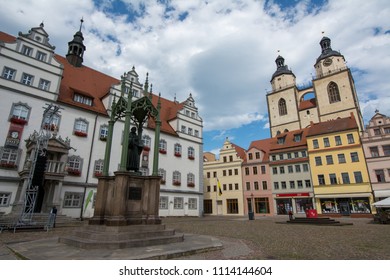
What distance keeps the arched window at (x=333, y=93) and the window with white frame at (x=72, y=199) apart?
5084 centimetres

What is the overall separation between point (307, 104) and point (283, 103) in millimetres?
5544

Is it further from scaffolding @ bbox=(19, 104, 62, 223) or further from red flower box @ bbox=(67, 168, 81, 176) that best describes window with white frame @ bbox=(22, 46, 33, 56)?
red flower box @ bbox=(67, 168, 81, 176)

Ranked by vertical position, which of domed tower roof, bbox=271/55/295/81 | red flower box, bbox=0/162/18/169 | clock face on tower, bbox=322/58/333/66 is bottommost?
red flower box, bbox=0/162/18/169

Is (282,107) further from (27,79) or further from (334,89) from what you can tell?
(27,79)

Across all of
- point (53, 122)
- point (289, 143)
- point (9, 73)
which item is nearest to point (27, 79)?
point (9, 73)

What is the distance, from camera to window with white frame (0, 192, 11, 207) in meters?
17.8

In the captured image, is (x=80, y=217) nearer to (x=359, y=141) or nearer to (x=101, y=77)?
(x=101, y=77)

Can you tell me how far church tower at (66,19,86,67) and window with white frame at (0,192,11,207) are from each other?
1812 centimetres

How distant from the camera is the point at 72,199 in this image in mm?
21312

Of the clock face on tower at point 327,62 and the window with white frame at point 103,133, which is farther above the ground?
the clock face on tower at point 327,62

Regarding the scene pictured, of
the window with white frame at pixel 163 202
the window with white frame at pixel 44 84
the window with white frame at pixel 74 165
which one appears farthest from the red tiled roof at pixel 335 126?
the window with white frame at pixel 44 84

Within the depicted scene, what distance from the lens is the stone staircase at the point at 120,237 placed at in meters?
6.66

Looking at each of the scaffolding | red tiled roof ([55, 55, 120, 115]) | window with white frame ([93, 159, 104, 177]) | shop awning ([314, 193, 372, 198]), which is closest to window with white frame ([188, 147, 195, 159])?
window with white frame ([93, 159, 104, 177])

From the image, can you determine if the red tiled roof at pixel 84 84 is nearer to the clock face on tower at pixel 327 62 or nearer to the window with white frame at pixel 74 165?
the window with white frame at pixel 74 165
